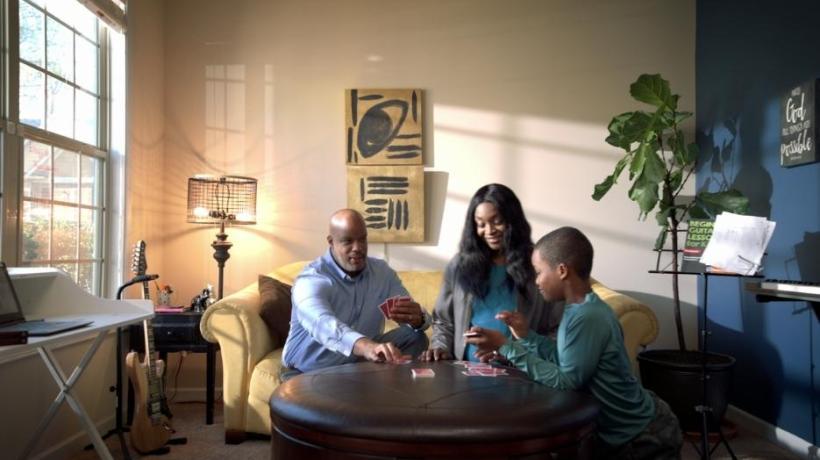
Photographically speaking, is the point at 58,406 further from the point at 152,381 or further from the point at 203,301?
the point at 203,301

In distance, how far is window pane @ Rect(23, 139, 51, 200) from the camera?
2.84 meters

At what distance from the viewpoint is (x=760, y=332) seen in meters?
3.37

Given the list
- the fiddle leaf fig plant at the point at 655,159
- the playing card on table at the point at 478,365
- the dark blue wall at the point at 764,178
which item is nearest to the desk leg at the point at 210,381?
the playing card on table at the point at 478,365

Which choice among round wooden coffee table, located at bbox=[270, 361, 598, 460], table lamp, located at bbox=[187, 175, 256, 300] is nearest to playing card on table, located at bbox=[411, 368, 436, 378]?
round wooden coffee table, located at bbox=[270, 361, 598, 460]

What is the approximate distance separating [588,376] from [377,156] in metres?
2.83

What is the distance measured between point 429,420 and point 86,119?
3044 millimetres

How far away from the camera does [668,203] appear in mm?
3518

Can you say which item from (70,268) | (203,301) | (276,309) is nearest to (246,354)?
(276,309)

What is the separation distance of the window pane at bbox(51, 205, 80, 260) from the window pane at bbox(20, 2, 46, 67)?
2.38ft

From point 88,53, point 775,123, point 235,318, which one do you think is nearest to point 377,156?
point 235,318

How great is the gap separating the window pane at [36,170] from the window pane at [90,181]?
0.36 metres

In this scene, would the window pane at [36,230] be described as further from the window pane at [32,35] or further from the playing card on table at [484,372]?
the playing card on table at [484,372]

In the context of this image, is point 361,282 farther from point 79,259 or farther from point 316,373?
point 79,259

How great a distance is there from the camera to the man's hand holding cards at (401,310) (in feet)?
6.86
